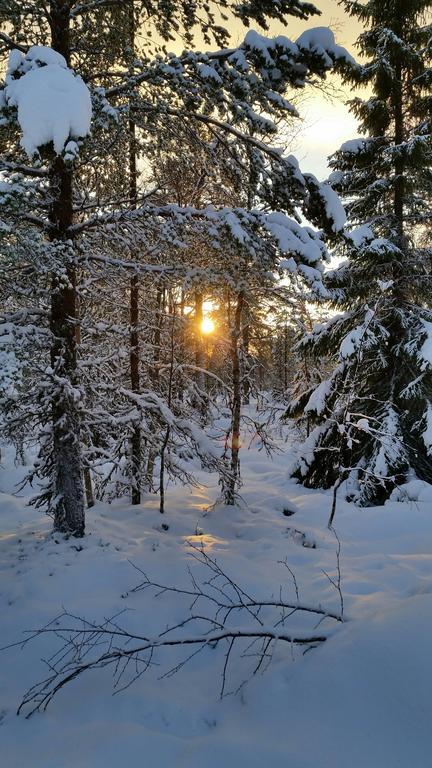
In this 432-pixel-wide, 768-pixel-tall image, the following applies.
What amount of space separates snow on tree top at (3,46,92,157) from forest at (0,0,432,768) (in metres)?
0.02

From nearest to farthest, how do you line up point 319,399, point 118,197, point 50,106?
1. point 50,106
2. point 118,197
3. point 319,399

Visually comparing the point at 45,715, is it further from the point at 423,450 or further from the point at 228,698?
the point at 423,450

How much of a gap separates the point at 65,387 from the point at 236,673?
4.08m

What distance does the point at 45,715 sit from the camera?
3467mm

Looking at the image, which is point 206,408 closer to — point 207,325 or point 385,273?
point 207,325

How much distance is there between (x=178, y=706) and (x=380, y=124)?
35.6 ft

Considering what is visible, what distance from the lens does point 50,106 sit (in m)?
3.65

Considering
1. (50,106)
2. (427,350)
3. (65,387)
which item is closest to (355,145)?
(427,350)

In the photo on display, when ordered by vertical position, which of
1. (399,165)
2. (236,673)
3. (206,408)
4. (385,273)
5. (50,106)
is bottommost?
(236,673)

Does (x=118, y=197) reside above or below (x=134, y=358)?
above

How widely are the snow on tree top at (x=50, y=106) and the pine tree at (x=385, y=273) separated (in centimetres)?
589

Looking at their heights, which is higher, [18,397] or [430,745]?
[18,397]

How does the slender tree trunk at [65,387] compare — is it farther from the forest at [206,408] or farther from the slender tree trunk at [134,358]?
the slender tree trunk at [134,358]

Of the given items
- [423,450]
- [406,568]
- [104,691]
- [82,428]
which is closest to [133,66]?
[82,428]
